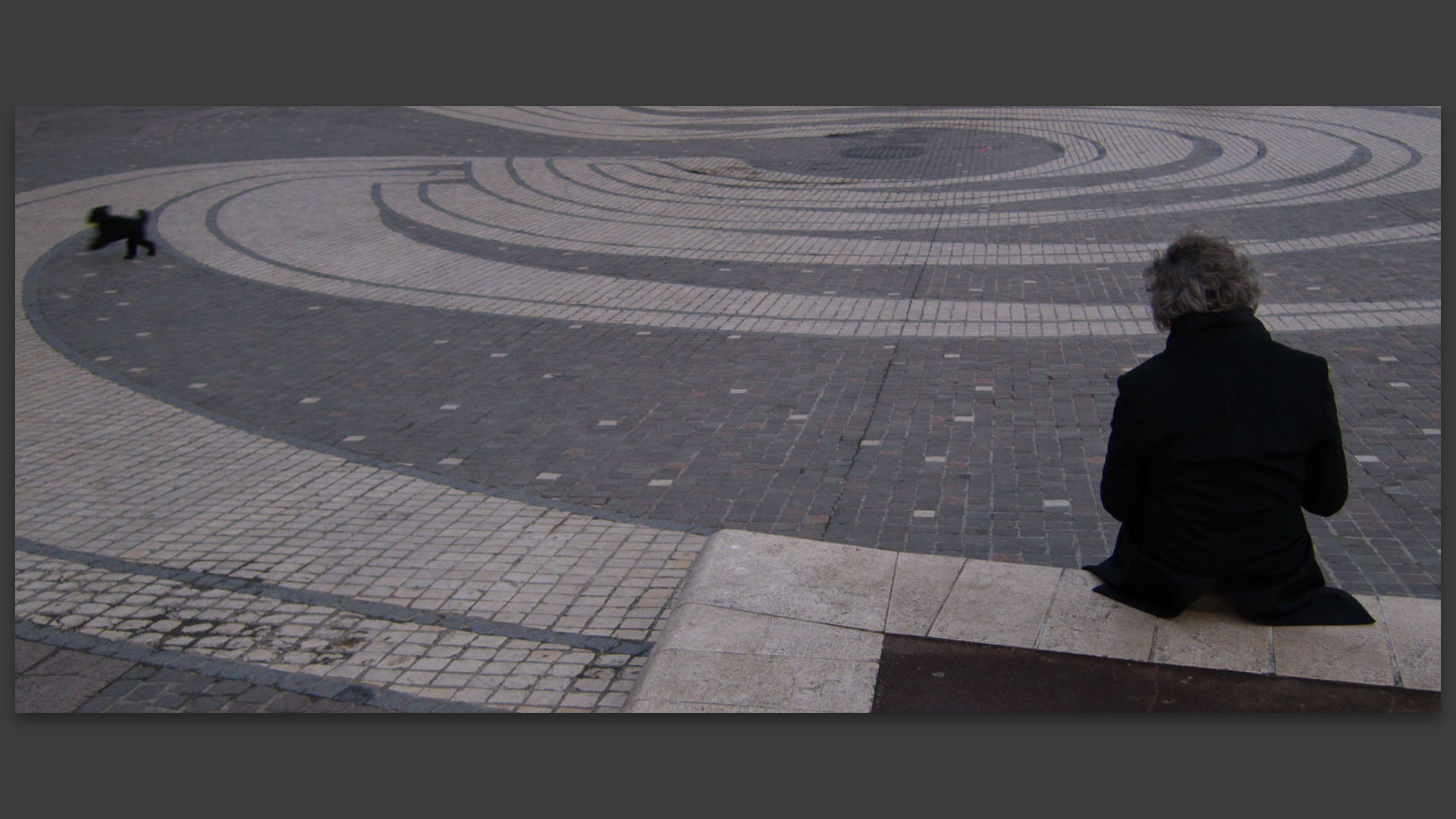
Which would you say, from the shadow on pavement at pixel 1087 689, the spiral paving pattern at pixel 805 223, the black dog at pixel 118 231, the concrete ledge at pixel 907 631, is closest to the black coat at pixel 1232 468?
the concrete ledge at pixel 907 631

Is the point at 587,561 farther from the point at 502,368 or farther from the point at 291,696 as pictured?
the point at 502,368

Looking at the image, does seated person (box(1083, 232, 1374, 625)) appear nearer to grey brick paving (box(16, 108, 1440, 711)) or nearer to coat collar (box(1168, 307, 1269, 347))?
coat collar (box(1168, 307, 1269, 347))

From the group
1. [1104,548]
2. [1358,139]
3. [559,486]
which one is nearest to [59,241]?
[559,486]

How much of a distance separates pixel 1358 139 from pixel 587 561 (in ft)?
57.8

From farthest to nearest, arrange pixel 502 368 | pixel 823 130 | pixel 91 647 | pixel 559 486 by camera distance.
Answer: pixel 823 130
pixel 502 368
pixel 559 486
pixel 91 647

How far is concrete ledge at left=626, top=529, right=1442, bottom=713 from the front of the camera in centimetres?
447

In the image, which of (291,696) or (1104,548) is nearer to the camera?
(291,696)

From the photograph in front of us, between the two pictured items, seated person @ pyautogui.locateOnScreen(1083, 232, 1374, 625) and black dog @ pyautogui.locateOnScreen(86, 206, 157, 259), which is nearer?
seated person @ pyautogui.locateOnScreen(1083, 232, 1374, 625)

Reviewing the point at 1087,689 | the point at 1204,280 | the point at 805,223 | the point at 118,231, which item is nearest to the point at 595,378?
the point at 1087,689

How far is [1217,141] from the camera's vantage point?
20.6 meters

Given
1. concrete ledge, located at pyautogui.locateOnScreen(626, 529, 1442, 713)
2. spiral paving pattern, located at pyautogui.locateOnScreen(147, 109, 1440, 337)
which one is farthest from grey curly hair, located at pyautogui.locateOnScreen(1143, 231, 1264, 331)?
spiral paving pattern, located at pyautogui.locateOnScreen(147, 109, 1440, 337)

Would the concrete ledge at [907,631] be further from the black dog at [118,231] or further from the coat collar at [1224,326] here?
the black dog at [118,231]

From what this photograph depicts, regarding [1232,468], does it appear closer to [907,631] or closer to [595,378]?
[907,631]

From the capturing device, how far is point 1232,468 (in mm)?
4383
